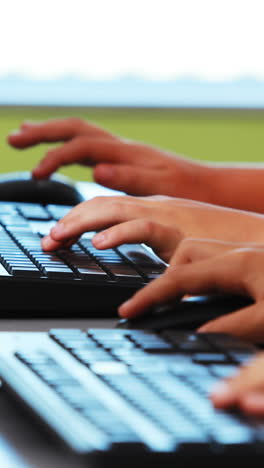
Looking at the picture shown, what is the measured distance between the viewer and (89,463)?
36cm

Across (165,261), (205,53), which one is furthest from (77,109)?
(165,261)

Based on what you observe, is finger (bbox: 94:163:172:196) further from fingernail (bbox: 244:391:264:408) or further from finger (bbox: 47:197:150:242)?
fingernail (bbox: 244:391:264:408)

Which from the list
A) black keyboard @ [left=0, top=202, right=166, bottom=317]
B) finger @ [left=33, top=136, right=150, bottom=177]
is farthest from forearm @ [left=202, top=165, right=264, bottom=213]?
black keyboard @ [left=0, top=202, right=166, bottom=317]

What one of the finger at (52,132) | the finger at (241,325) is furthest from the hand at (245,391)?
the finger at (52,132)

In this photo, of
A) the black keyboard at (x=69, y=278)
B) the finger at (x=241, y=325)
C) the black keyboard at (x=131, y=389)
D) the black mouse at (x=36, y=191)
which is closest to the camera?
the black keyboard at (x=131, y=389)

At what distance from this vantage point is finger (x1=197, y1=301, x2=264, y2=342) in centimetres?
58

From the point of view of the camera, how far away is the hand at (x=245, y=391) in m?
0.40

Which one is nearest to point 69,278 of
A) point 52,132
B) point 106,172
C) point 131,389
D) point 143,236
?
point 143,236

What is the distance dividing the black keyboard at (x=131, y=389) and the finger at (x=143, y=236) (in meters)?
0.25

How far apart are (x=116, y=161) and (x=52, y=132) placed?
0.12 m

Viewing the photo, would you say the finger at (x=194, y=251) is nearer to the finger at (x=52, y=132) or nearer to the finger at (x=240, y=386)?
the finger at (x=240, y=386)

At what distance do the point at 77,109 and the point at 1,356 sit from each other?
8.73ft

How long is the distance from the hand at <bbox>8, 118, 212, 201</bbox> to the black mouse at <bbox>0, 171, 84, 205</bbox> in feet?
0.23

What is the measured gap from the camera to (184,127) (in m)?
3.20
